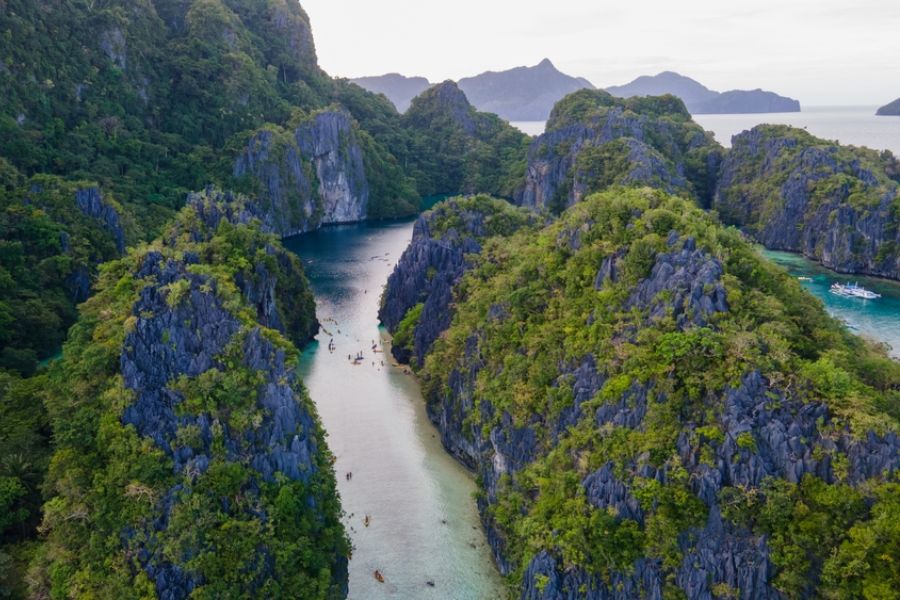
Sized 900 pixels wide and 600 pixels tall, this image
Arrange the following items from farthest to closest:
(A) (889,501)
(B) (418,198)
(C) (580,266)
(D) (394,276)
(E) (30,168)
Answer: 1. (B) (418,198)
2. (E) (30,168)
3. (D) (394,276)
4. (C) (580,266)
5. (A) (889,501)

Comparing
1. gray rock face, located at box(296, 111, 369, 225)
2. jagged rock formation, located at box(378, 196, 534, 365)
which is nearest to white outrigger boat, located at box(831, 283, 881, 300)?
jagged rock formation, located at box(378, 196, 534, 365)

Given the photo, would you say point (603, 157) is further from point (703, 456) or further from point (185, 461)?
point (185, 461)

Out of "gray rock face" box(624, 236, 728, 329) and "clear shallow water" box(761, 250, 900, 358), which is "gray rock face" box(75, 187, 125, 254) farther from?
"clear shallow water" box(761, 250, 900, 358)

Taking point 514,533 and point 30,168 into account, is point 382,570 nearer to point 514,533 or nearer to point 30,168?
point 514,533

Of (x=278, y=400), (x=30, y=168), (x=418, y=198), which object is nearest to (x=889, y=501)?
(x=278, y=400)

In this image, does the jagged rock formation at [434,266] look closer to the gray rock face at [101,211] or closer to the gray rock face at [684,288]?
the gray rock face at [684,288]

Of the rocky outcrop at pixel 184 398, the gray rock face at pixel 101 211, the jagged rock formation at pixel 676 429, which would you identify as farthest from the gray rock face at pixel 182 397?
the gray rock face at pixel 101 211
